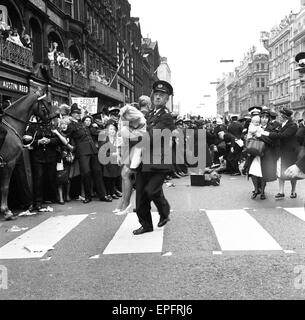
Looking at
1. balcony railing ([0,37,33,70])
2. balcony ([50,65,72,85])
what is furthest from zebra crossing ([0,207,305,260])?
balcony ([50,65,72,85])

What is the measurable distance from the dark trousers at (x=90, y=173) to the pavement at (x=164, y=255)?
1.27m

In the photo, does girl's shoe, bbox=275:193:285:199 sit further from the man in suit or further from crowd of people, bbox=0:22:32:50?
crowd of people, bbox=0:22:32:50

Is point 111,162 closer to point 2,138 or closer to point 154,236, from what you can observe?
point 2,138

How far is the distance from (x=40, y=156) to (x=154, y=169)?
3.60 metres

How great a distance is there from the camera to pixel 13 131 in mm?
8641

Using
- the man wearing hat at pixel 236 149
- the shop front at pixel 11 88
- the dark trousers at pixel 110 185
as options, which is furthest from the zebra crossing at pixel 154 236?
the shop front at pixel 11 88

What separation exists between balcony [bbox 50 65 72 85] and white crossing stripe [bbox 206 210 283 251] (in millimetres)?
16458

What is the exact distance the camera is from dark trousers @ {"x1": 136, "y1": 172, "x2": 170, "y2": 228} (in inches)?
267

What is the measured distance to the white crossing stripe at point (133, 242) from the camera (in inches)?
234

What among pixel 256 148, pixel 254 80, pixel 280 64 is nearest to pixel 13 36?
pixel 256 148
